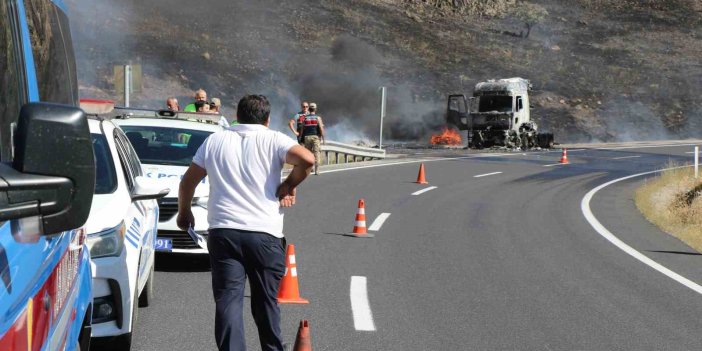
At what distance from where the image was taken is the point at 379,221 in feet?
52.5

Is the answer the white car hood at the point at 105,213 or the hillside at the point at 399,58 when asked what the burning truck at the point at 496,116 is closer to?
the hillside at the point at 399,58

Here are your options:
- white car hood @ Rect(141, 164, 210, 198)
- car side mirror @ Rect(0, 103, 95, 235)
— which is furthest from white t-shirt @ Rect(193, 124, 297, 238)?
white car hood @ Rect(141, 164, 210, 198)

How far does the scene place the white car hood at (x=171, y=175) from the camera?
10.6 meters

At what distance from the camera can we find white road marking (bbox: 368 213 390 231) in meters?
15.1

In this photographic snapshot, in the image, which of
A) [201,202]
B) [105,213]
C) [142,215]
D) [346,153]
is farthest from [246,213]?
[346,153]

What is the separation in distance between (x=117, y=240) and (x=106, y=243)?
0.08m

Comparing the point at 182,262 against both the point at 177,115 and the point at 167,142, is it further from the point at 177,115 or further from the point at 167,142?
the point at 177,115

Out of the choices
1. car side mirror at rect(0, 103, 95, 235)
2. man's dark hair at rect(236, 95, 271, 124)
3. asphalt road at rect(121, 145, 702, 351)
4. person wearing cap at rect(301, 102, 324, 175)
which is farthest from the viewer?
person wearing cap at rect(301, 102, 324, 175)

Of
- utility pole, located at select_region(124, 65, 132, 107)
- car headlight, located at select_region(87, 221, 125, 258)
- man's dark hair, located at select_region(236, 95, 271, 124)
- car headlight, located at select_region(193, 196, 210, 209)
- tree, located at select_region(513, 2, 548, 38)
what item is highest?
tree, located at select_region(513, 2, 548, 38)

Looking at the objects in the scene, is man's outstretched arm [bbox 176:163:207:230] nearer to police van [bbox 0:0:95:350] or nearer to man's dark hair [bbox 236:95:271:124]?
man's dark hair [bbox 236:95:271:124]

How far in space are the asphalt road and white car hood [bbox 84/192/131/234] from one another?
0.96m

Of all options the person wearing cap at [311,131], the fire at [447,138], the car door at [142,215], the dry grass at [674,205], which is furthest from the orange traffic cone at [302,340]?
the fire at [447,138]

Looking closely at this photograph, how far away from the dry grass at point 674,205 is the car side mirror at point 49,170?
12.8 meters

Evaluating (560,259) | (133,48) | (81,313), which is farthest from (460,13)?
(81,313)
